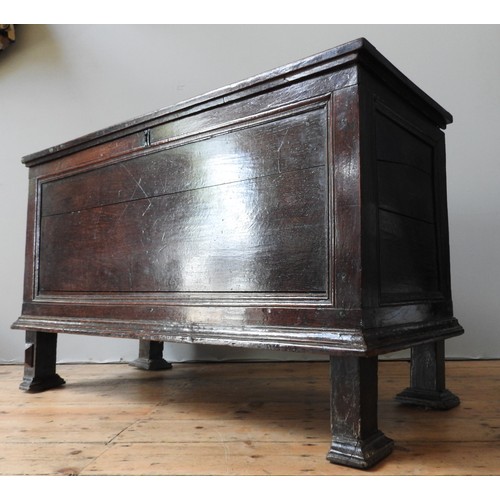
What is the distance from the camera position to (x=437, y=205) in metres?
1.42

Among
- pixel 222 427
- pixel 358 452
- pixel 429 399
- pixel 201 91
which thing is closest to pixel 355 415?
pixel 358 452

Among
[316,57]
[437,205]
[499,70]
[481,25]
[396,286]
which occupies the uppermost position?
[481,25]

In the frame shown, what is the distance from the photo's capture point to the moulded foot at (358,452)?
95cm

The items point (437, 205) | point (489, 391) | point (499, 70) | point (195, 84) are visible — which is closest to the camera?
point (437, 205)

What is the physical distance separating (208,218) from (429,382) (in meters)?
0.80

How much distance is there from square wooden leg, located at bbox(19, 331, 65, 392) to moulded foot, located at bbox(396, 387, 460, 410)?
3.97ft

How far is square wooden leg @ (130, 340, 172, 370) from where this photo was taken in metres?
2.12

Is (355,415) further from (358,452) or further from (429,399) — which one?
(429,399)

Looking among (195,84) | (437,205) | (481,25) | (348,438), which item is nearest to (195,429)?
Answer: (348,438)

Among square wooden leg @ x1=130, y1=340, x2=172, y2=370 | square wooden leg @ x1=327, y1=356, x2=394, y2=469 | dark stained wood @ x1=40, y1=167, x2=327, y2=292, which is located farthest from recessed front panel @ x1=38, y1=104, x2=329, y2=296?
square wooden leg @ x1=130, y1=340, x2=172, y2=370

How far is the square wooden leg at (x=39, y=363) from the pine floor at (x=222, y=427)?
57mm

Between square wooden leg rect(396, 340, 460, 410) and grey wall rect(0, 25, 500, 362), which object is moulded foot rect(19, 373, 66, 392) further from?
square wooden leg rect(396, 340, 460, 410)

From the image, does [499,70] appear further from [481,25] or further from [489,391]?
[489,391]
